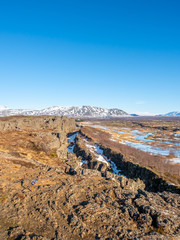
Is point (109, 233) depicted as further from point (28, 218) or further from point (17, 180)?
point (17, 180)

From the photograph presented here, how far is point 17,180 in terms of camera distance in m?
18.5

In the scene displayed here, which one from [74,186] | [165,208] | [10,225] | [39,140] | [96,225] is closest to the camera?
[10,225]

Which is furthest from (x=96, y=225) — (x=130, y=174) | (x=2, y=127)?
(x=2, y=127)

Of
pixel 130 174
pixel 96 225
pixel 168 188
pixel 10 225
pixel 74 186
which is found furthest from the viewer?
pixel 130 174

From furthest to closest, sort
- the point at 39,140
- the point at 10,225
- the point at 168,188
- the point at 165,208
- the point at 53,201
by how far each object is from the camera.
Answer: the point at 39,140, the point at 168,188, the point at 165,208, the point at 53,201, the point at 10,225

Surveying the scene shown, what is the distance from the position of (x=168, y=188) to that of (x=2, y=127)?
6265 cm

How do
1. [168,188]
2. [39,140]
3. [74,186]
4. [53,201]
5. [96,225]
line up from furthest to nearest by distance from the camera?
[39,140], [168,188], [74,186], [53,201], [96,225]

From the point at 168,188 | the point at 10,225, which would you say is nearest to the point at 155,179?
the point at 168,188

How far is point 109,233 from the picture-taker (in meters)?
12.3

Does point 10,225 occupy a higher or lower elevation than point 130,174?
higher

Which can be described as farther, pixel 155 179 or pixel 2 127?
pixel 2 127

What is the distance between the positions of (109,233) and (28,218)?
24.3 feet

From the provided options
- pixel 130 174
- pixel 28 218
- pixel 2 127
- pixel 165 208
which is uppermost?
pixel 2 127

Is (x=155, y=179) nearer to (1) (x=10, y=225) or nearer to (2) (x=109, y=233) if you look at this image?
(2) (x=109, y=233)
